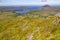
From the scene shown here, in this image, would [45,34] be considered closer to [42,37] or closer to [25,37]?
[42,37]

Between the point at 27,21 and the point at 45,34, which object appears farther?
the point at 27,21

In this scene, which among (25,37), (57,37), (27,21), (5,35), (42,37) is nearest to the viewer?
(57,37)

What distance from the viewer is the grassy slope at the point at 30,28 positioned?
10815 millimetres

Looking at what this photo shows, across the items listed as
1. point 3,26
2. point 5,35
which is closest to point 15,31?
point 5,35

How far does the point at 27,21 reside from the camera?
14.5 meters

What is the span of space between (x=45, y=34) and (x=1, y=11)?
6176mm

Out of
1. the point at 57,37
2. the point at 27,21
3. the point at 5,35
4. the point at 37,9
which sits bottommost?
the point at 57,37

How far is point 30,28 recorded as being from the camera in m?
12.8

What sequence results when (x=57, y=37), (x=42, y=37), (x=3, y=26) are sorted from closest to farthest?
(x=57, y=37) < (x=42, y=37) < (x=3, y=26)

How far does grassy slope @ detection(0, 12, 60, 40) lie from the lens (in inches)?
426

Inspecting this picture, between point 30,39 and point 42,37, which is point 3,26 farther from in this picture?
point 42,37

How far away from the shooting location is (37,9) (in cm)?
1419

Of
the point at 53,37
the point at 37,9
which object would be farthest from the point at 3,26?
the point at 53,37

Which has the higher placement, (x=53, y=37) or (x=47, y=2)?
(x=47, y=2)
